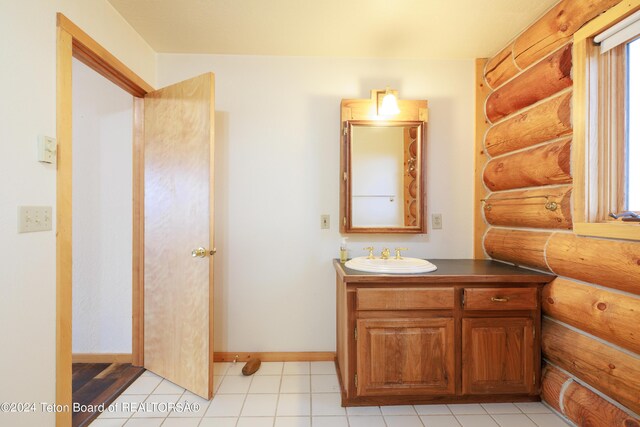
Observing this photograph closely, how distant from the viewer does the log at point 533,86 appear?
1.55 metres

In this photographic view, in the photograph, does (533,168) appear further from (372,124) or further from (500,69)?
(372,124)

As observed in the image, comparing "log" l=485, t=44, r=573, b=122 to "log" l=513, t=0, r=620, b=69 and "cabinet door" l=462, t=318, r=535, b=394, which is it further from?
"cabinet door" l=462, t=318, r=535, b=394

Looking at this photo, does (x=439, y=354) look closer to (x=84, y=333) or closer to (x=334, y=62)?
(x=334, y=62)

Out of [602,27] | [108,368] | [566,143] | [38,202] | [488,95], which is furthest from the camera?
[488,95]

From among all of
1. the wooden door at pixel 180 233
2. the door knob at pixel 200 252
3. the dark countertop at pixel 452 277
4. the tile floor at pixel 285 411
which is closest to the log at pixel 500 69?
the dark countertop at pixel 452 277

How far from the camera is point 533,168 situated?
173 cm

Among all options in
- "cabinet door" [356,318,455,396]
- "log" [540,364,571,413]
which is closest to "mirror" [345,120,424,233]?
"cabinet door" [356,318,455,396]

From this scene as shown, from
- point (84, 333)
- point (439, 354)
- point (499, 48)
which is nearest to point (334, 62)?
point (499, 48)

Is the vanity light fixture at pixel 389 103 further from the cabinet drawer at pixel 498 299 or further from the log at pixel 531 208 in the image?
the cabinet drawer at pixel 498 299

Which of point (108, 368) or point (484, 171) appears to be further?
point (484, 171)

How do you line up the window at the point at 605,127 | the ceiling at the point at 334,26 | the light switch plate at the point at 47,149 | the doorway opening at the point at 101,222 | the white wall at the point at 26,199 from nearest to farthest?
the white wall at the point at 26,199
the light switch plate at the point at 47,149
the window at the point at 605,127
the ceiling at the point at 334,26
the doorway opening at the point at 101,222

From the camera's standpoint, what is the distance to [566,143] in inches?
61.3

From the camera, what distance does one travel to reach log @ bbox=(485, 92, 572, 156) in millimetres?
1566

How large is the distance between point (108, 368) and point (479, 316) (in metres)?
2.45
